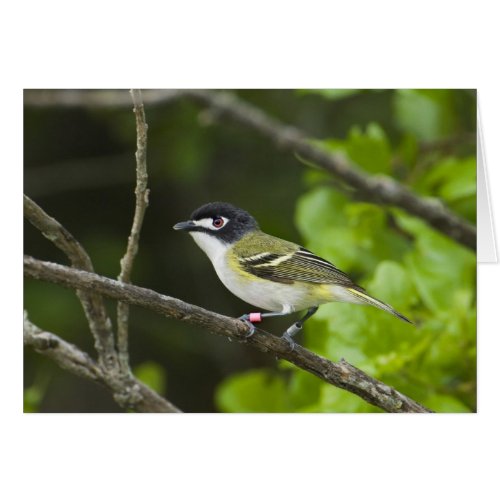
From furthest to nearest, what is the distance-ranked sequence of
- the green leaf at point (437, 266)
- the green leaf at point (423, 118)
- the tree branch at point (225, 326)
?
the green leaf at point (423, 118), the green leaf at point (437, 266), the tree branch at point (225, 326)

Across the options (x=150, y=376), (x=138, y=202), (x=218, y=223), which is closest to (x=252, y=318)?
(x=218, y=223)

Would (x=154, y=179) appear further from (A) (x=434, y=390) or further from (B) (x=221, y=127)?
(A) (x=434, y=390)

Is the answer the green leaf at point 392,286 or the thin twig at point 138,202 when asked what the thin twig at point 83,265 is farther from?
the green leaf at point 392,286

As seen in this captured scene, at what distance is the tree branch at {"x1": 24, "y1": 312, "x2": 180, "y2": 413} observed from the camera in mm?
2512

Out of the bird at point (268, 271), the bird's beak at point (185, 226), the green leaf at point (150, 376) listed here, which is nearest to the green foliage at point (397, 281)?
the bird at point (268, 271)

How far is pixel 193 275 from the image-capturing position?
3.09m

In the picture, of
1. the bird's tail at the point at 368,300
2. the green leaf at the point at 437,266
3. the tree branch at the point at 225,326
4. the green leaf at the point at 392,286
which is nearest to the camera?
the tree branch at the point at 225,326

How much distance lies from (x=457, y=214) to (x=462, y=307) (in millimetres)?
561

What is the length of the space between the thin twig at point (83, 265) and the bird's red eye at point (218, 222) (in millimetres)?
399

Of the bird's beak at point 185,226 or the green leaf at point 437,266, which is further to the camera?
the green leaf at point 437,266

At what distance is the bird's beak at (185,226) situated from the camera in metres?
2.51

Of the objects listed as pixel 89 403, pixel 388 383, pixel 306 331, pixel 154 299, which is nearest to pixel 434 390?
pixel 388 383

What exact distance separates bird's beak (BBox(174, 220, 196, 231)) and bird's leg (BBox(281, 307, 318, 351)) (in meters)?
0.43

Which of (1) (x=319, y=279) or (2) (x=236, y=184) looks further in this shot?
(2) (x=236, y=184)
